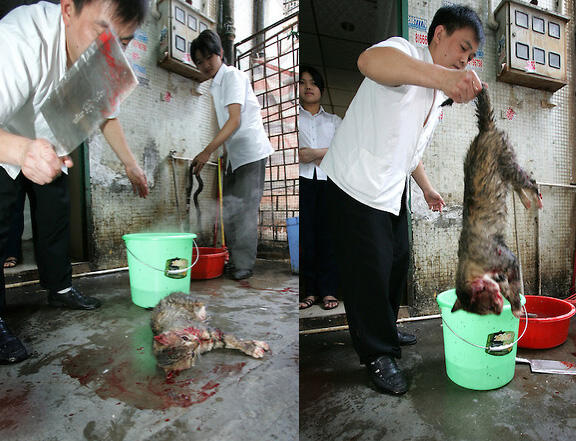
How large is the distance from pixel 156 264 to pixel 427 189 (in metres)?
0.87

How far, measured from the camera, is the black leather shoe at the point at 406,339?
113 centimetres

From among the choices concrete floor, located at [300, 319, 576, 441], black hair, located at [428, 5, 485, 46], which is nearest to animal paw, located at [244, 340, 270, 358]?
concrete floor, located at [300, 319, 576, 441]

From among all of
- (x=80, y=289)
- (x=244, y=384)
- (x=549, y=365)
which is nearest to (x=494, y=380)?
(x=549, y=365)

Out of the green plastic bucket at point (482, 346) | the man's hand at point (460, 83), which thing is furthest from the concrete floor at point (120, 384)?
the man's hand at point (460, 83)

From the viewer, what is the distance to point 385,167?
40.0 inches

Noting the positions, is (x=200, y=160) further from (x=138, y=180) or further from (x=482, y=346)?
(x=482, y=346)

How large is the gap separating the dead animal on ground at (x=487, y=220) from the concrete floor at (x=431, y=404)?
212 mm

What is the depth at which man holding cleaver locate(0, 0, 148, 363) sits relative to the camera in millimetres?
612

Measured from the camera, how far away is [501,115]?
999 mm

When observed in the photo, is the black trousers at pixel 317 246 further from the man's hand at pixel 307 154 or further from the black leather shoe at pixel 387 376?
the black leather shoe at pixel 387 376

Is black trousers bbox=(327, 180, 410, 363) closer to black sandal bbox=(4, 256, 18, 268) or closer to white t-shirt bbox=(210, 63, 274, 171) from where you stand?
white t-shirt bbox=(210, 63, 274, 171)

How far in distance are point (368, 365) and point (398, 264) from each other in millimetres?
379

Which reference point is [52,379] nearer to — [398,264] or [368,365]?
[368,365]

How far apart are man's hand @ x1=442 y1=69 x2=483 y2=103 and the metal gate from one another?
0.42 metres
